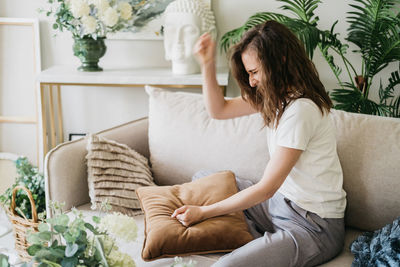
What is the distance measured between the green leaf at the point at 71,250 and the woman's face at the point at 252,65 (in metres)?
0.80

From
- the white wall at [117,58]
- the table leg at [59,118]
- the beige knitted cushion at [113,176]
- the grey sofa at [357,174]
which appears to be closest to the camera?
the grey sofa at [357,174]

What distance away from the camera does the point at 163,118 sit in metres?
1.91

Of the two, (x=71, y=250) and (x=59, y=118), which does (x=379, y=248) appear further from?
(x=59, y=118)

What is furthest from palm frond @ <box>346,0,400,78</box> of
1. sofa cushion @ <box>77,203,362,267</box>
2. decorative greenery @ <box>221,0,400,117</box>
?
sofa cushion @ <box>77,203,362,267</box>

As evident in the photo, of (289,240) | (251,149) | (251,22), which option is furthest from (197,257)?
(251,22)

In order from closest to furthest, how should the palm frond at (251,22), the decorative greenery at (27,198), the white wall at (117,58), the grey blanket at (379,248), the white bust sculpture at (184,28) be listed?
the grey blanket at (379,248) → the decorative greenery at (27,198) → the palm frond at (251,22) → the white bust sculpture at (184,28) → the white wall at (117,58)

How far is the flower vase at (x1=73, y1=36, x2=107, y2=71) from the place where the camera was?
240 cm

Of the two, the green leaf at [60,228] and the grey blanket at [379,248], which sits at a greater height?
the green leaf at [60,228]

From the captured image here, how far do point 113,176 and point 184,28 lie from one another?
3.20ft

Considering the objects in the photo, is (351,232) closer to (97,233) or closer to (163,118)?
(163,118)

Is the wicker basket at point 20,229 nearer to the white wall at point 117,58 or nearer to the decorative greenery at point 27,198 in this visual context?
the decorative greenery at point 27,198

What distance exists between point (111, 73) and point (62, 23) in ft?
1.17

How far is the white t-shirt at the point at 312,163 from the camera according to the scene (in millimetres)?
1377

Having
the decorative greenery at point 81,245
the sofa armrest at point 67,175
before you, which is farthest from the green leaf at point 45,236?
the sofa armrest at point 67,175
